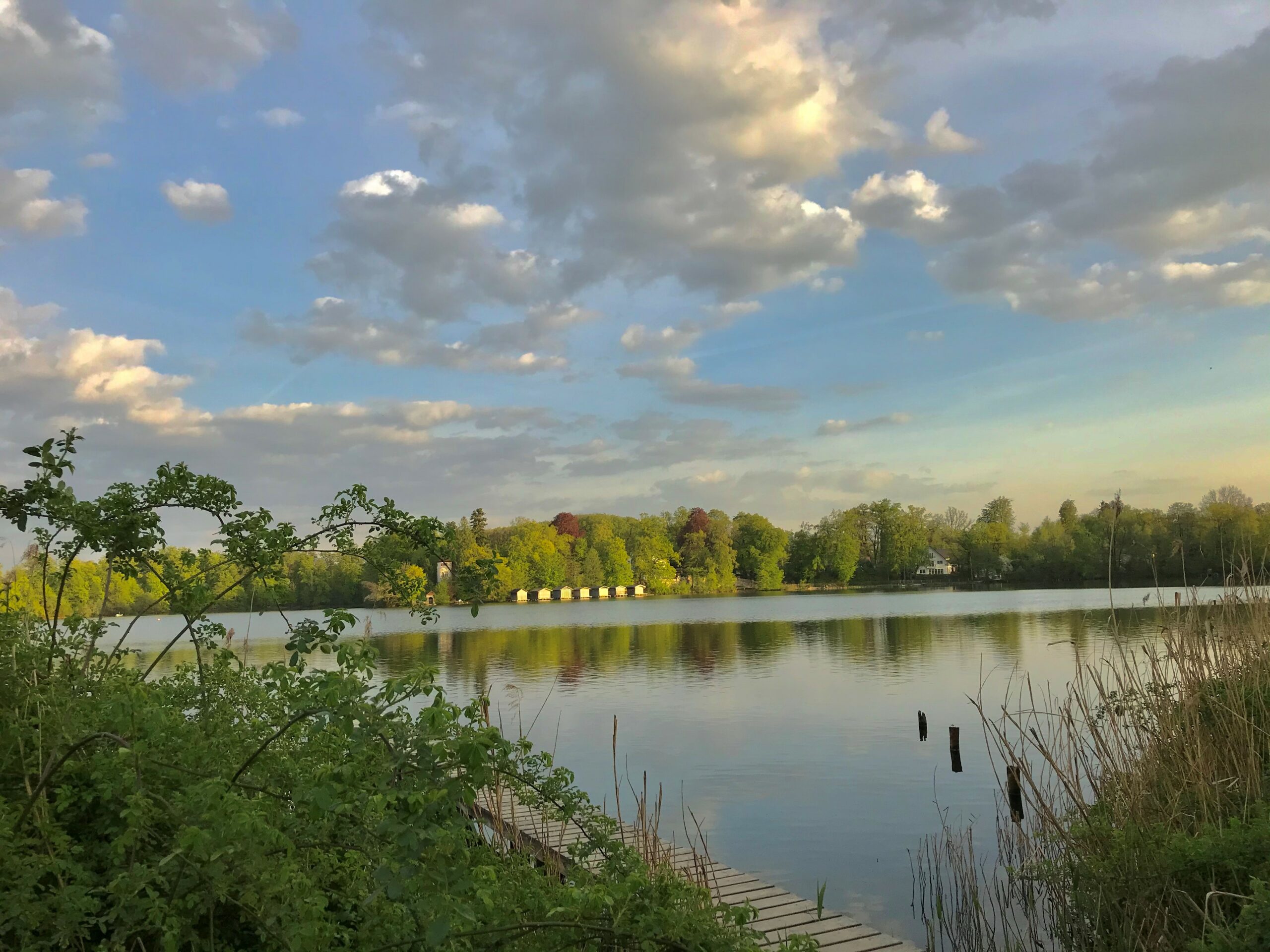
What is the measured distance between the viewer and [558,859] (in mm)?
8344

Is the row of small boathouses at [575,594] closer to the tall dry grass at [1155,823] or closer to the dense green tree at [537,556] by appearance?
the dense green tree at [537,556]

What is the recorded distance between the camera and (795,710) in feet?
72.8

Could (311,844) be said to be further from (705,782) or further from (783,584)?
(783,584)

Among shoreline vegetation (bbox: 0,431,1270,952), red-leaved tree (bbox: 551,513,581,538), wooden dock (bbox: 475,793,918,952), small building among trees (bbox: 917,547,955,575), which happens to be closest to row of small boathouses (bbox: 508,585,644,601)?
red-leaved tree (bbox: 551,513,581,538)

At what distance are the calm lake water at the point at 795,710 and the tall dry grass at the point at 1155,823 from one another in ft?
2.56

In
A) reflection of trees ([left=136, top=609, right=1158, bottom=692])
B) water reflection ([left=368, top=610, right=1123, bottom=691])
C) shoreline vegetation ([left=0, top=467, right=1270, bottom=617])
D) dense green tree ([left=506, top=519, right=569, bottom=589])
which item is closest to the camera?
water reflection ([left=368, top=610, right=1123, bottom=691])

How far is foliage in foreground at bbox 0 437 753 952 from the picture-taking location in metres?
2.52

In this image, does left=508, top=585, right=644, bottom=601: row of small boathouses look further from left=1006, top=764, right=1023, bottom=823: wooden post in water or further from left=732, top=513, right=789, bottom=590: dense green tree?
left=1006, top=764, right=1023, bottom=823: wooden post in water

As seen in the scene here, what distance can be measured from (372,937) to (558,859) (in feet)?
17.4

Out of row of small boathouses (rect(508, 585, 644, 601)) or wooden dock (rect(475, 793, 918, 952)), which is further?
row of small boathouses (rect(508, 585, 644, 601))

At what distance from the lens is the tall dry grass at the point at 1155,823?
5.88 m

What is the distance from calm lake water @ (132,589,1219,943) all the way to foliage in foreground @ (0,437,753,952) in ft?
1.94

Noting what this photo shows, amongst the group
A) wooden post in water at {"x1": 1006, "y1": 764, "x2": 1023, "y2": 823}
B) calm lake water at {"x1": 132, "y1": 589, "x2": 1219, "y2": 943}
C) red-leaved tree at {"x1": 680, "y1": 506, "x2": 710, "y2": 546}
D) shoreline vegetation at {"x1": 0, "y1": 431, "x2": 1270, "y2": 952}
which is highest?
red-leaved tree at {"x1": 680, "y1": 506, "x2": 710, "y2": 546}

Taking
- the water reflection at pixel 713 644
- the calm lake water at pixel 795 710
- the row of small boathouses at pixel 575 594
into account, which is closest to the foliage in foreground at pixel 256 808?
the calm lake water at pixel 795 710
